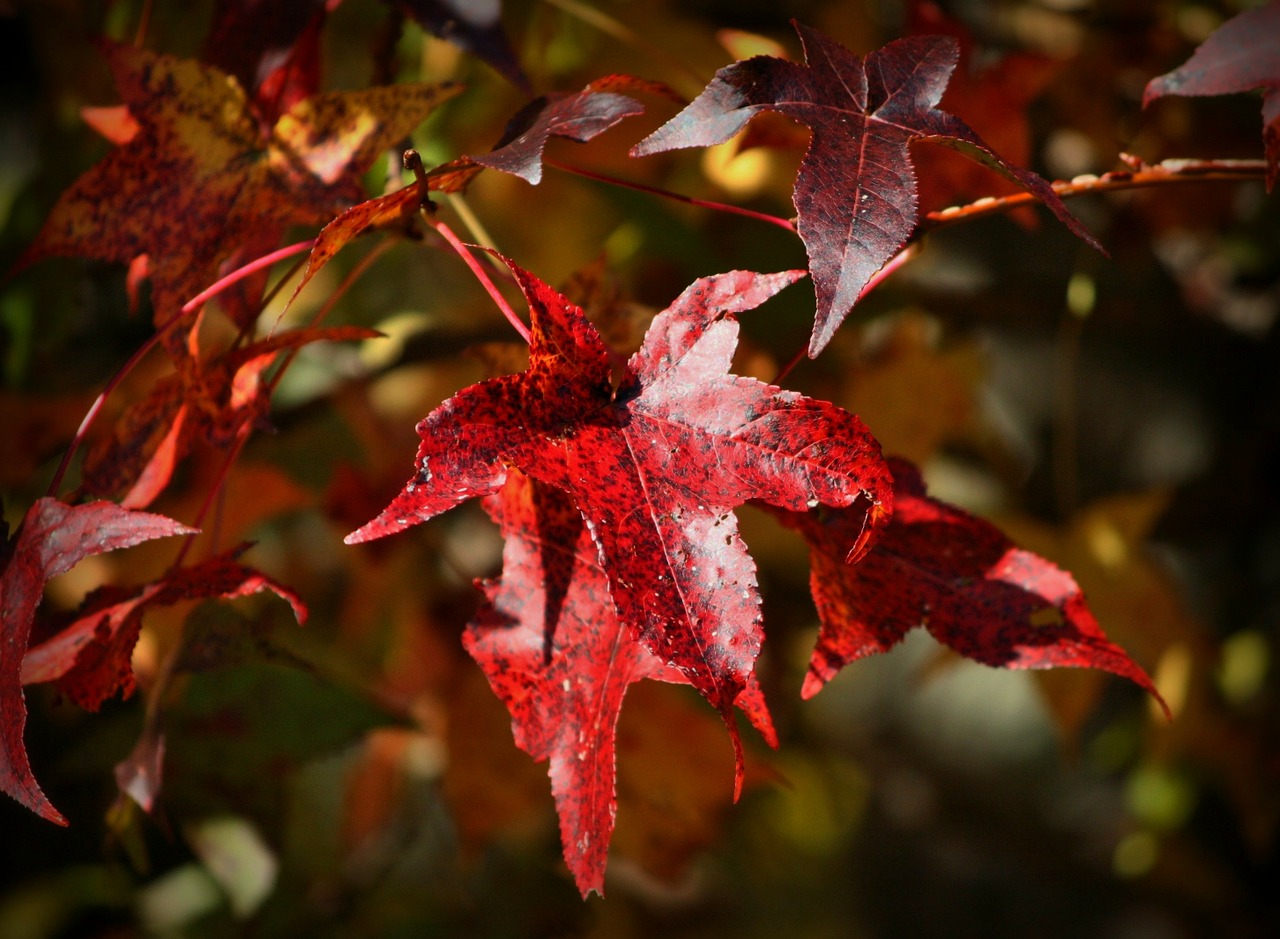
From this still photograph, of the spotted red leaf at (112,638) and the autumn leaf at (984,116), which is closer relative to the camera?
the spotted red leaf at (112,638)

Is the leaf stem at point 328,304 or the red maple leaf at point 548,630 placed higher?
the leaf stem at point 328,304

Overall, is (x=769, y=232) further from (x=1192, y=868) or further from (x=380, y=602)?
(x=1192, y=868)

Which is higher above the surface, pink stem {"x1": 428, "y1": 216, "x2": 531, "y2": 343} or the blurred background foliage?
pink stem {"x1": 428, "y1": 216, "x2": 531, "y2": 343}

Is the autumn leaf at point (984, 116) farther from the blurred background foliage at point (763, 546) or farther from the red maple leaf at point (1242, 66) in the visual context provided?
the red maple leaf at point (1242, 66)

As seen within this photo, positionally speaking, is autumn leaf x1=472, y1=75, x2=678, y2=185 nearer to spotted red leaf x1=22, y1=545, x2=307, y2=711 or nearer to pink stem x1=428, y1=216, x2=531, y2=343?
pink stem x1=428, y1=216, x2=531, y2=343

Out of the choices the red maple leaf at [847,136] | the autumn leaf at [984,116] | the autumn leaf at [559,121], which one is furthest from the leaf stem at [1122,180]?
the autumn leaf at [984,116]

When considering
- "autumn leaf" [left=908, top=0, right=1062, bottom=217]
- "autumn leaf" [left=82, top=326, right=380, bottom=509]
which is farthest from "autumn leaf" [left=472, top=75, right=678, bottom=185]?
"autumn leaf" [left=908, top=0, right=1062, bottom=217]
